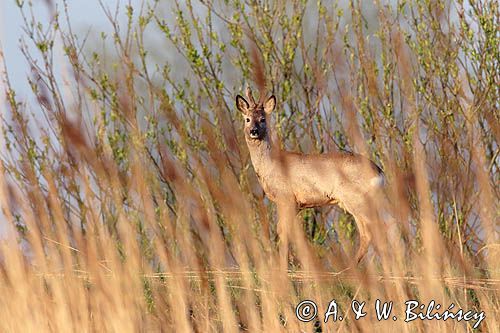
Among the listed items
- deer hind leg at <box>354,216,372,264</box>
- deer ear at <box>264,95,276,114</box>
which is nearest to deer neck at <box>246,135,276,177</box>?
deer ear at <box>264,95,276,114</box>

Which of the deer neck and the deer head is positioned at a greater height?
the deer head

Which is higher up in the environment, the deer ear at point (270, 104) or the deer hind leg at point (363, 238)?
the deer ear at point (270, 104)

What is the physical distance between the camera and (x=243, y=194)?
3908mm

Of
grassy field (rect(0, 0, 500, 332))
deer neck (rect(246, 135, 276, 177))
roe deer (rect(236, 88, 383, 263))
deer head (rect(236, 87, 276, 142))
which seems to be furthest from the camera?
deer neck (rect(246, 135, 276, 177))

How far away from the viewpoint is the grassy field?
3.40m

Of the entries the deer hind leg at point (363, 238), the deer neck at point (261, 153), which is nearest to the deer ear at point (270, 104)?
the deer neck at point (261, 153)

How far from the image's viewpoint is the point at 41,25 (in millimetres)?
8680

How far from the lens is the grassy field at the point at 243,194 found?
134 inches

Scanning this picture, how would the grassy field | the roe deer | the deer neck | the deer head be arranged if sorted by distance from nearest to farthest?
the grassy field → the roe deer → the deer head → the deer neck

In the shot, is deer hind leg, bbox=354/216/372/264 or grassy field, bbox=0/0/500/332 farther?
deer hind leg, bbox=354/216/372/264

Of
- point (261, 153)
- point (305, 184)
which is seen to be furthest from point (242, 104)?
point (305, 184)

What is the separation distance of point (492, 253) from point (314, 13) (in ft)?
17.2

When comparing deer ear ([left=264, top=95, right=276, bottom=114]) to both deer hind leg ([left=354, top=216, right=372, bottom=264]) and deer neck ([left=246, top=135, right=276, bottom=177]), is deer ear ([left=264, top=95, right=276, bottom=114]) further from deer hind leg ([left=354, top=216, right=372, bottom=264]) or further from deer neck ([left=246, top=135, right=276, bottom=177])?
deer hind leg ([left=354, top=216, right=372, bottom=264])

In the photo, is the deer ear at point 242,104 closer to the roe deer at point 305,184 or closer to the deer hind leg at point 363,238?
the roe deer at point 305,184
